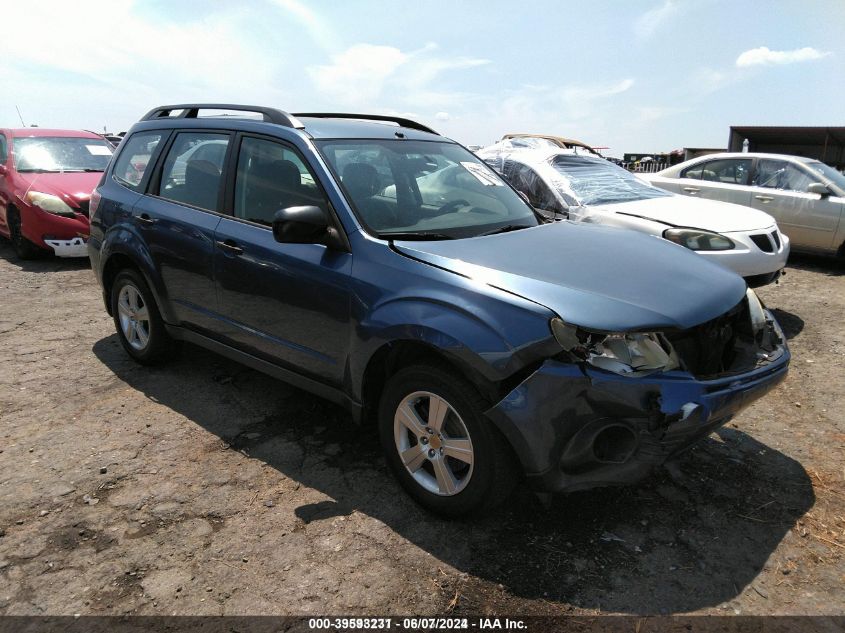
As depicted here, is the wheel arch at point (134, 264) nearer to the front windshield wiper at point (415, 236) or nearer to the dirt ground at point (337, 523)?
the dirt ground at point (337, 523)

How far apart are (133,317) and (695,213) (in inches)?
202

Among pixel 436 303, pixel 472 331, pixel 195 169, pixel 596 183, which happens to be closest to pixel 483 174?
pixel 436 303

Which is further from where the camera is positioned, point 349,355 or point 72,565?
point 349,355

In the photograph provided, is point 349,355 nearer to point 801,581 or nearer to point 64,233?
point 801,581

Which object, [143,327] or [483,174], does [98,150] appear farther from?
[483,174]

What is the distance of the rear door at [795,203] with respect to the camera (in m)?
8.16

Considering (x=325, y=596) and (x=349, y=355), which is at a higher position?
(x=349, y=355)

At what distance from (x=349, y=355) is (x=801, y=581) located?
215 cm

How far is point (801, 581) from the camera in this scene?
2441 millimetres

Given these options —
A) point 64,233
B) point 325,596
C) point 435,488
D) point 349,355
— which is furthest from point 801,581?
point 64,233

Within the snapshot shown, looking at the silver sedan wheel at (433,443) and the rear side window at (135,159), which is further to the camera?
the rear side window at (135,159)

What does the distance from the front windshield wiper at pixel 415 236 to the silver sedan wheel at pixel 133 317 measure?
2.31 meters

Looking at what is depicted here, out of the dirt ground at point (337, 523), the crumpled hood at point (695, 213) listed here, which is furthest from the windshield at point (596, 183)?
the dirt ground at point (337, 523)

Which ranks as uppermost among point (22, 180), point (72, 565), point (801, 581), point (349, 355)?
point (22, 180)
